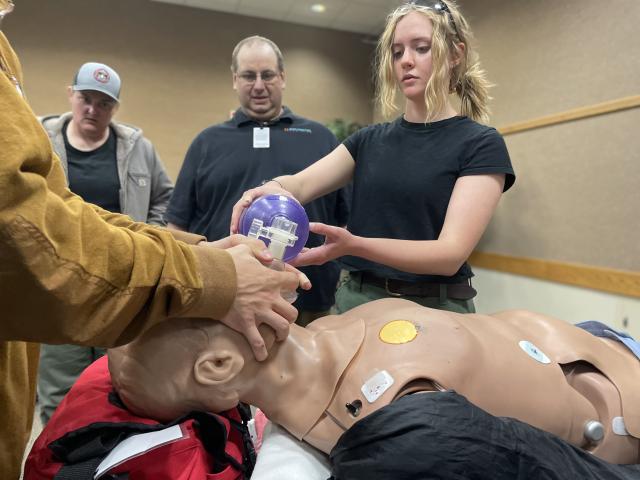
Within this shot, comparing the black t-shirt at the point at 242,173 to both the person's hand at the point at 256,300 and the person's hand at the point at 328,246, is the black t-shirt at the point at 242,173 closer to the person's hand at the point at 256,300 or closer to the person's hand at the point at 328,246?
the person's hand at the point at 328,246

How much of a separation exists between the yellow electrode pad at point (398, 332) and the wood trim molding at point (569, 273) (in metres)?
2.42

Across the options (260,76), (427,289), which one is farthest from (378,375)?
(260,76)

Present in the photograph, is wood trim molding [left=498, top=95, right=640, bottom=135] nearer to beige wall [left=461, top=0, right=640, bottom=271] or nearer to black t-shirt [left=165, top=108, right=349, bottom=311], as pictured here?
beige wall [left=461, top=0, right=640, bottom=271]

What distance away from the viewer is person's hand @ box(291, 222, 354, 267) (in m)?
1.18

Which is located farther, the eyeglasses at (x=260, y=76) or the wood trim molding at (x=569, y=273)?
the wood trim molding at (x=569, y=273)

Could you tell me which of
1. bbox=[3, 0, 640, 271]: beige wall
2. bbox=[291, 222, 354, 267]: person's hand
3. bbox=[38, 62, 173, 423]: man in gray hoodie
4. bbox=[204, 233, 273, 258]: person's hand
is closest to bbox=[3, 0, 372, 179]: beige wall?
bbox=[3, 0, 640, 271]: beige wall

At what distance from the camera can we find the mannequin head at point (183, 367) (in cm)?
95

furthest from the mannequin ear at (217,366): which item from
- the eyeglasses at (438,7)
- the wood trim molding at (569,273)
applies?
the wood trim molding at (569,273)

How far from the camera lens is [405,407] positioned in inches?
32.0

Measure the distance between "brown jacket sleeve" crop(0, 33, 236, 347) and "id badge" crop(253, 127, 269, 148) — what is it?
1530 millimetres

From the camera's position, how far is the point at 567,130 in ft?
10.7

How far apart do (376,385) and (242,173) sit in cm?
157

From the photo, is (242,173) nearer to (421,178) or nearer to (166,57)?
(421,178)

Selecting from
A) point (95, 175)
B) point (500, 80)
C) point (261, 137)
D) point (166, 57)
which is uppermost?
point (166, 57)
